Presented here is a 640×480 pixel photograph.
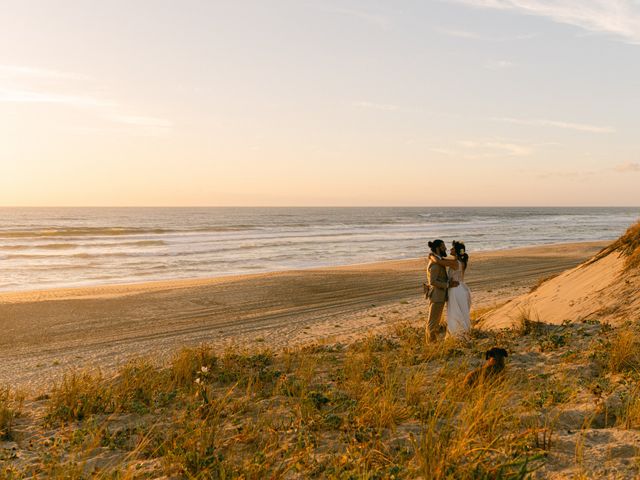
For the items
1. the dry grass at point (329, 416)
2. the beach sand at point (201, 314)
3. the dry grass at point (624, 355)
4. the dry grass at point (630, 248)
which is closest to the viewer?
the dry grass at point (329, 416)

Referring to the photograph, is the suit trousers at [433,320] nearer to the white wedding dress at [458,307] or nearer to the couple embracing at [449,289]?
Answer: the couple embracing at [449,289]

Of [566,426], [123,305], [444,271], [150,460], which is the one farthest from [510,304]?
[123,305]

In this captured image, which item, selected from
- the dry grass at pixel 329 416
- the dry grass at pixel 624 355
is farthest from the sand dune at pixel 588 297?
the dry grass at pixel 624 355

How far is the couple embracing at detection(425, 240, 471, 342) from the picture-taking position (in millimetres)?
9008

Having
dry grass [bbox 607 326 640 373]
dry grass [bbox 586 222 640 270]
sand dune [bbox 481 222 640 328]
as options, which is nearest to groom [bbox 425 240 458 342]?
sand dune [bbox 481 222 640 328]

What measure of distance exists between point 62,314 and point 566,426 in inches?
577

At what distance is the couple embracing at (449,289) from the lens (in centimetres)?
901

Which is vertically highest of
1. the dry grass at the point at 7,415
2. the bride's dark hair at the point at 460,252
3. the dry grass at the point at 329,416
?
the bride's dark hair at the point at 460,252

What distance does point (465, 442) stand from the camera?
391cm

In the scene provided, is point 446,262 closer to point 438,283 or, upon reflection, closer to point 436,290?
point 438,283

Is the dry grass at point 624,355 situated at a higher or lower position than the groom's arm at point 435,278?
lower

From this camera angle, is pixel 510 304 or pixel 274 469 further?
pixel 510 304

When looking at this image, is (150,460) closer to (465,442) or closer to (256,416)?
(256,416)

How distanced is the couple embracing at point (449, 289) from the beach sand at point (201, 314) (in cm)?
267
